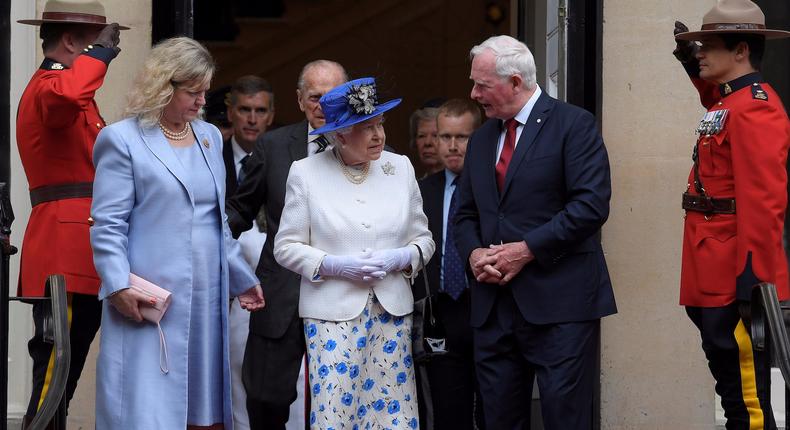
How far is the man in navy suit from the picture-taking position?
5.85 metres

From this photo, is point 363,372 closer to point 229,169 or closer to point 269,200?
point 269,200

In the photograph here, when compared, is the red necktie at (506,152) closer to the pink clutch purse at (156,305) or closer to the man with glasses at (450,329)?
the man with glasses at (450,329)

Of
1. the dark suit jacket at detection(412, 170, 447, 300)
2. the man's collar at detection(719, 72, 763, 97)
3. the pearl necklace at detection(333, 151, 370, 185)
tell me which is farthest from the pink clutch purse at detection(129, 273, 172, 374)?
the man's collar at detection(719, 72, 763, 97)

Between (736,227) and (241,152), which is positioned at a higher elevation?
(241,152)

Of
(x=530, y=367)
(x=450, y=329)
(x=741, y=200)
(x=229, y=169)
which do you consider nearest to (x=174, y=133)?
(x=450, y=329)

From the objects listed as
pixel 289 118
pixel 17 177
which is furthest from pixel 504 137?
pixel 289 118

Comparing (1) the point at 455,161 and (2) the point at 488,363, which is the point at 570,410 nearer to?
(2) the point at 488,363

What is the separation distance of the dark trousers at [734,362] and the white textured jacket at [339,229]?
1.22m

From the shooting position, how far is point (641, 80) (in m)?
7.33

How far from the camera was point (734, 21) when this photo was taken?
19.8ft

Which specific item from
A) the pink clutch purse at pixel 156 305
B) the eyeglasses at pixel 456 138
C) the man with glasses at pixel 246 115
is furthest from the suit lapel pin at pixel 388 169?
the man with glasses at pixel 246 115

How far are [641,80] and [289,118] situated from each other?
515 centimetres

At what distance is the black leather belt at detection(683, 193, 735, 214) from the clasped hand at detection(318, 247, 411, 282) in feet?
4.23

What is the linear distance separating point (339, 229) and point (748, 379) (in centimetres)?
175
